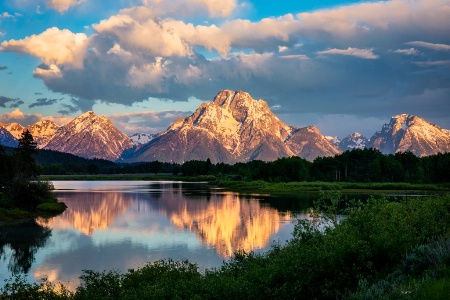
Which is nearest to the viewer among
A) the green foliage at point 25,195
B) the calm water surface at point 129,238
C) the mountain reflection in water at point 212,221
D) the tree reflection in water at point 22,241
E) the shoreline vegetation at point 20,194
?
the calm water surface at point 129,238

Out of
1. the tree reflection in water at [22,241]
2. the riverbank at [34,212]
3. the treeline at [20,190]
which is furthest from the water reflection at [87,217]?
the treeline at [20,190]

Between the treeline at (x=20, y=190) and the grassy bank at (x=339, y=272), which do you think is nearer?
the grassy bank at (x=339, y=272)

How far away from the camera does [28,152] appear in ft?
388

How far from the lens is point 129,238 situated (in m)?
65.9

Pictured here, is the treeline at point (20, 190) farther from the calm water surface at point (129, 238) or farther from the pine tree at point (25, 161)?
the calm water surface at point (129, 238)

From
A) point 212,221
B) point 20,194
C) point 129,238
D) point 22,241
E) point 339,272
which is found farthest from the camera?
point 20,194

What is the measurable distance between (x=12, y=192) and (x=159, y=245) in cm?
4932

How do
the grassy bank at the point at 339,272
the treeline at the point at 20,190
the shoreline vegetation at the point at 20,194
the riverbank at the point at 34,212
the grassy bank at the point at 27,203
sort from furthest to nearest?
the treeline at the point at 20,190
the shoreline vegetation at the point at 20,194
the grassy bank at the point at 27,203
the riverbank at the point at 34,212
the grassy bank at the point at 339,272

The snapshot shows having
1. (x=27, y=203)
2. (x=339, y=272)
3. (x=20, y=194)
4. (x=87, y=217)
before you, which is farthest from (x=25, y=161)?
(x=339, y=272)

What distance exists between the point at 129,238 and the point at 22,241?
1381 cm

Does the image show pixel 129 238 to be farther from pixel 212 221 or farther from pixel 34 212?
pixel 34 212

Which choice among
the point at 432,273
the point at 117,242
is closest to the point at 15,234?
the point at 117,242

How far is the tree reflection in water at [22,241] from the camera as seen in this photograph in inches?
1934

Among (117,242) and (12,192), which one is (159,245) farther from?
(12,192)
